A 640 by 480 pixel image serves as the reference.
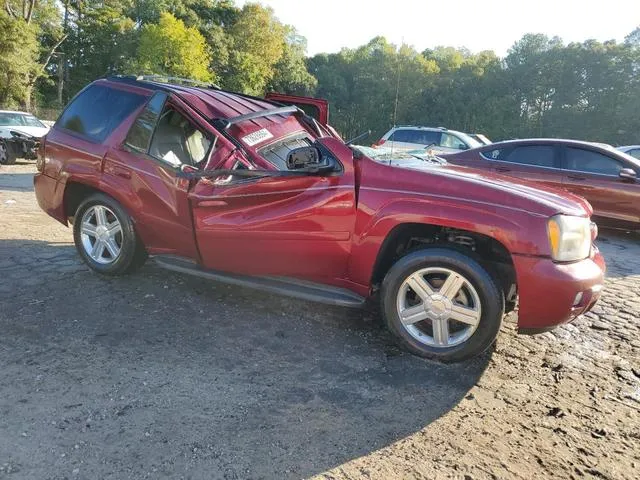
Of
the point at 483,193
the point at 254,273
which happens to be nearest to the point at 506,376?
the point at 483,193

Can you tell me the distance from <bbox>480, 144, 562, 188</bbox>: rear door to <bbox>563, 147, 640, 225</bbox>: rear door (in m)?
0.16

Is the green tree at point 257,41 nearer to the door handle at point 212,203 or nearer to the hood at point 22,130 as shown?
the hood at point 22,130

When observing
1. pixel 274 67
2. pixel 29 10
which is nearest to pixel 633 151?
pixel 29 10

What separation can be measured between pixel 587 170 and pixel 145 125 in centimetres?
663

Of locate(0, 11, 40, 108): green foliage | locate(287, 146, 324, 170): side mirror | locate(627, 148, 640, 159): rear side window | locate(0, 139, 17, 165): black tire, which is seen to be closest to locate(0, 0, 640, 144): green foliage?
locate(0, 11, 40, 108): green foliage

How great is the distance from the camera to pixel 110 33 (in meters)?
46.7

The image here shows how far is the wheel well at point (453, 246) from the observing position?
3.34m

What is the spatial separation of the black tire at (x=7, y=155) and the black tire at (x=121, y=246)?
10.5 m

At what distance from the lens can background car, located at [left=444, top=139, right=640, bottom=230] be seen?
7.53 metres

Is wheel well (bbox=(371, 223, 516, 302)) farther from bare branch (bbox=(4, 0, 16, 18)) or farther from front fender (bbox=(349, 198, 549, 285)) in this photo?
bare branch (bbox=(4, 0, 16, 18))

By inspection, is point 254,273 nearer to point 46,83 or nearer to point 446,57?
point 46,83

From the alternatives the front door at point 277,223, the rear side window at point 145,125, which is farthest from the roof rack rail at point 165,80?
the front door at point 277,223

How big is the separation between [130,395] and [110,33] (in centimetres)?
5160

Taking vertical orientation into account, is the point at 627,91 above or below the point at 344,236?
above
